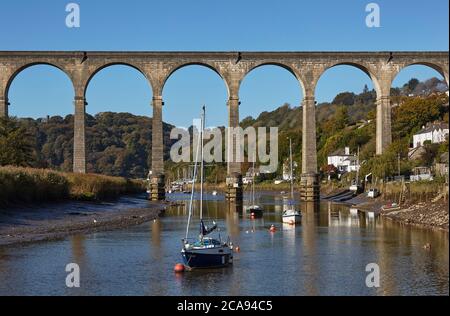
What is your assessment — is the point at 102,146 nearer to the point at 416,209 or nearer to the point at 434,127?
the point at 434,127

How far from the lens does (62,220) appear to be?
39188 millimetres

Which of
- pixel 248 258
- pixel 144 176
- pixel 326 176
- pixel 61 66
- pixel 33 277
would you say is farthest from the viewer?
pixel 144 176

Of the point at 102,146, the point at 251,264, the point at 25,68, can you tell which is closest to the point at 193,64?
the point at 25,68

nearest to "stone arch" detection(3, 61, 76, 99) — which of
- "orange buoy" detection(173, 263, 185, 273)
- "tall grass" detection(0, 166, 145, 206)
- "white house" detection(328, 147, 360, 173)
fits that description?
"tall grass" detection(0, 166, 145, 206)

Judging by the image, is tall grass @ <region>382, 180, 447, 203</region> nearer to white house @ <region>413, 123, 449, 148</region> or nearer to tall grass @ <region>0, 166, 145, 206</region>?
white house @ <region>413, 123, 449, 148</region>

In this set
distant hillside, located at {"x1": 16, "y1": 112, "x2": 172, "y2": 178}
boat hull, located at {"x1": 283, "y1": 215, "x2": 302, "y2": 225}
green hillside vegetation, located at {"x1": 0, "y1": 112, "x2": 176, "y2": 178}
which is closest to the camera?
boat hull, located at {"x1": 283, "y1": 215, "x2": 302, "y2": 225}

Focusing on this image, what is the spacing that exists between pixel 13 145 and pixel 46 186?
12.7 meters

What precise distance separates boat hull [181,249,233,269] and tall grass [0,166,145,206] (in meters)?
17.8

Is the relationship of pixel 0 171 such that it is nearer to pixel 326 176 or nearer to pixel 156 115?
pixel 156 115

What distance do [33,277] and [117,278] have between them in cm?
279

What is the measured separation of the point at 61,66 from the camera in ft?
210

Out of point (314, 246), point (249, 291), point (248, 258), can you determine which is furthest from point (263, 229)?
point (249, 291)

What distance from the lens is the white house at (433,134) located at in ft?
251

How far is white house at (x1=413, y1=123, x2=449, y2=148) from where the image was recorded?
251 ft
